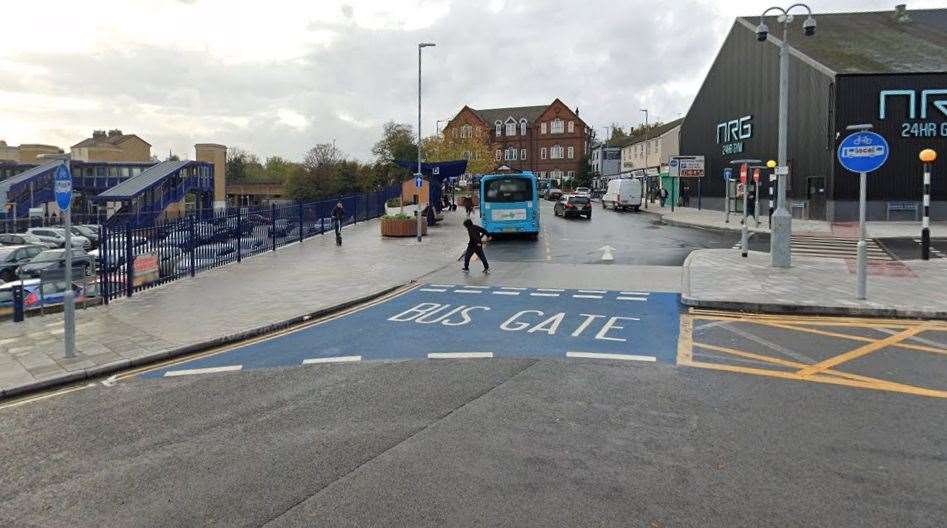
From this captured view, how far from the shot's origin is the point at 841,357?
27.3ft

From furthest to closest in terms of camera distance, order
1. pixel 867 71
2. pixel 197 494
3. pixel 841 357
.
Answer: pixel 867 71
pixel 841 357
pixel 197 494

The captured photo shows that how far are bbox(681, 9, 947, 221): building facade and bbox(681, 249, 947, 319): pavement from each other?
16663 millimetres

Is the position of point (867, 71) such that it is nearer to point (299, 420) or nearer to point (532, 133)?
point (299, 420)

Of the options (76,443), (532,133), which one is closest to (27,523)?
(76,443)

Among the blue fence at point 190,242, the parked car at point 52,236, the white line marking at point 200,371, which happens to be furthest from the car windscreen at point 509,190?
the parked car at point 52,236

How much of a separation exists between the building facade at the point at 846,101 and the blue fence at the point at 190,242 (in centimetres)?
Result: 2577

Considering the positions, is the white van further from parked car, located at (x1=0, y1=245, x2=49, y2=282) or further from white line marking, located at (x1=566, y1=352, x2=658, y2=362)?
white line marking, located at (x1=566, y1=352, x2=658, y2=362)

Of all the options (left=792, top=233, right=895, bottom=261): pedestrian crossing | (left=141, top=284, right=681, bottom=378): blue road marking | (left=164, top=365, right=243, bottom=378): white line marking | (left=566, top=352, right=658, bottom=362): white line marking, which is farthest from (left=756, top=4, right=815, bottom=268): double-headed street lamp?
(left=164, top=365, right=243, bottom=378): white line marking

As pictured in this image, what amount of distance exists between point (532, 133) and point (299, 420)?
305 ft

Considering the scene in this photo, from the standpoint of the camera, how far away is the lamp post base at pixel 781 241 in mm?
16219

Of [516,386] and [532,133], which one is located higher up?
[532,133]

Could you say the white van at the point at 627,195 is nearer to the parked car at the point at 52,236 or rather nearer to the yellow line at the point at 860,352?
the parked car at the point at 52,236

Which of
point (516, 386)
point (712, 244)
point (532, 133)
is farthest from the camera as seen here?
point (532, 133)

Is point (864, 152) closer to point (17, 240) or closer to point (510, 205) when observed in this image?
point (510, 205)
